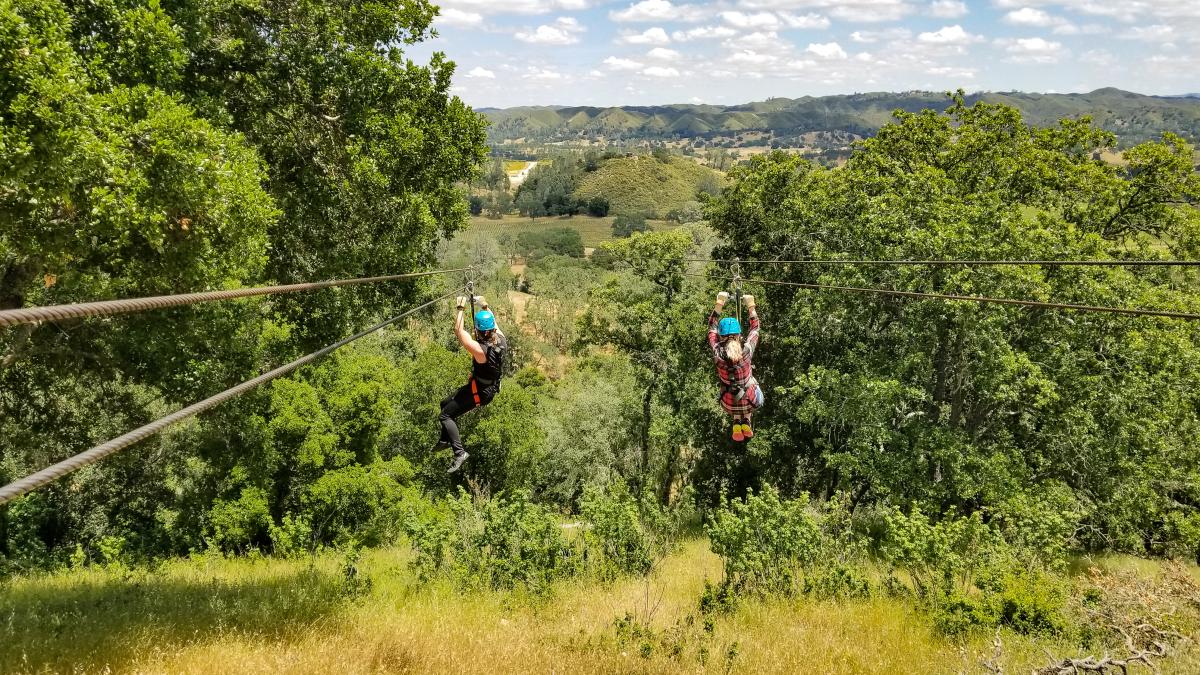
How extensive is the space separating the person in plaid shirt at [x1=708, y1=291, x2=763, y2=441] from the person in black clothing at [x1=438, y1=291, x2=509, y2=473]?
3291mm

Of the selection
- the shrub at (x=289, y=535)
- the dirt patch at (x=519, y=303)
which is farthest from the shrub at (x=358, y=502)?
the dirt patch at (x=519, y=303)

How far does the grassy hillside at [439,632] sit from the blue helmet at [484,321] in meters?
4.14

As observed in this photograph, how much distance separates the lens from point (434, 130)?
12.8 m

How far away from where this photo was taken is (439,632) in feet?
28.8

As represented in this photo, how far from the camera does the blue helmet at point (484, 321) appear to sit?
8.45 meters

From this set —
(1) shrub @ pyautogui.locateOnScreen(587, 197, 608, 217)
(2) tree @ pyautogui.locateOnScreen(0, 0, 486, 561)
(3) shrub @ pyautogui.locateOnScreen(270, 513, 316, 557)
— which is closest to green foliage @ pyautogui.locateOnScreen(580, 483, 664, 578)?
(3) shrub @ pyautogui.locateOnScreen(270, 513, 316, 557)

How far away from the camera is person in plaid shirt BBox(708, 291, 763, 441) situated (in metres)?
9.77

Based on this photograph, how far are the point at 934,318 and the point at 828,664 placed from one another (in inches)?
492

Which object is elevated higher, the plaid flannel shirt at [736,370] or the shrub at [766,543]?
the plaid flannel shirt at [736,370]

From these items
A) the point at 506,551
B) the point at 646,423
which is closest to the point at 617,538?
the point at 506,551

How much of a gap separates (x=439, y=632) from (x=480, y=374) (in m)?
3.58

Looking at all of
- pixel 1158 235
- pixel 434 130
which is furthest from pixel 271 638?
pixel 1158 235

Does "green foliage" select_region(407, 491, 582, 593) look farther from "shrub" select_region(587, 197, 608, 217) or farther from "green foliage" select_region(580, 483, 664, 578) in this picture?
"shrub" select_region(587, 197, 608, 217)

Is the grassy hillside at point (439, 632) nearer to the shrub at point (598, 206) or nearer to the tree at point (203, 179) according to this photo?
the tree at point (203, 179)
